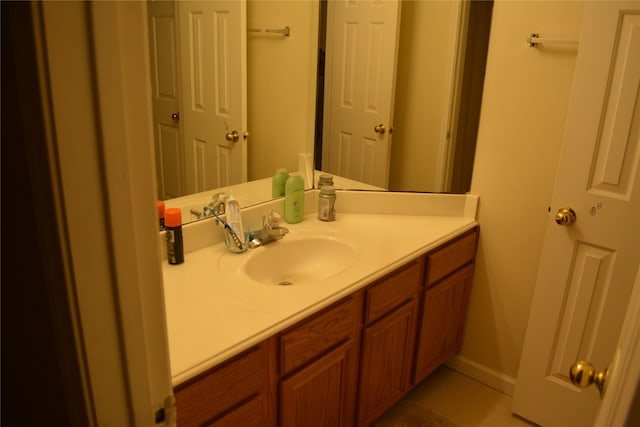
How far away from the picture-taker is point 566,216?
1891mm

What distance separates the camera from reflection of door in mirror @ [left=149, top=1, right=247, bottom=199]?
1578mm

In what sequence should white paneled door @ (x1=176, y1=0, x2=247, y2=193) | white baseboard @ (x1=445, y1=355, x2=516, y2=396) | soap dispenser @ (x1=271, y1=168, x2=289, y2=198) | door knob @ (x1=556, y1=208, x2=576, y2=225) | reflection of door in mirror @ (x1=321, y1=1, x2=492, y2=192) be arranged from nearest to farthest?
white paneled door @ (x1=176, y1=0, x2=247, y2=193) < door knob @ (x1=556, y1=208, x2=576, y2=225) < soap dispenser @ (x1=271, y1=168, x2=289, y2=198) < reflection of door in mirror @ (x1=321, y1=1, x2=492, y2=192) < white baseboard @ (x1=445, y1=355, x2=516, y2=396)

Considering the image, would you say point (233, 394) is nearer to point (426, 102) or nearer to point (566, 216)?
point (566, 216)

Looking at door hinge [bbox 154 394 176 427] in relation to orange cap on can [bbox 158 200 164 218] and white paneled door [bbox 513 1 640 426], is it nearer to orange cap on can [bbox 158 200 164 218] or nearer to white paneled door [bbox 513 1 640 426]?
orange cap on can [bbox 158 200 164 218]

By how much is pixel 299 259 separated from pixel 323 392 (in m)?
0.49

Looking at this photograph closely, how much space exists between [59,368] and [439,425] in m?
1.85

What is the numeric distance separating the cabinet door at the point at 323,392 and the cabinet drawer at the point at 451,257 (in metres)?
0.50

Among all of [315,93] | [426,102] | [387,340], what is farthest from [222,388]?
[426,102]

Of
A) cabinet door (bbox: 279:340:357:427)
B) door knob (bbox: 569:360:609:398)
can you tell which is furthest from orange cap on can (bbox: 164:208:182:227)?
door knob (bbox: 569:360:609:398)

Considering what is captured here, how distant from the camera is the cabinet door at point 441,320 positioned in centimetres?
207

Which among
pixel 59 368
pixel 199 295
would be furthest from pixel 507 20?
pixel 59 368

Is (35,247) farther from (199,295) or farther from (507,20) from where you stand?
(507,20)

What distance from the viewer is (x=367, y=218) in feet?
7.13

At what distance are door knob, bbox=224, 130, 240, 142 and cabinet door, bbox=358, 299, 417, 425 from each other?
0.82 metres
